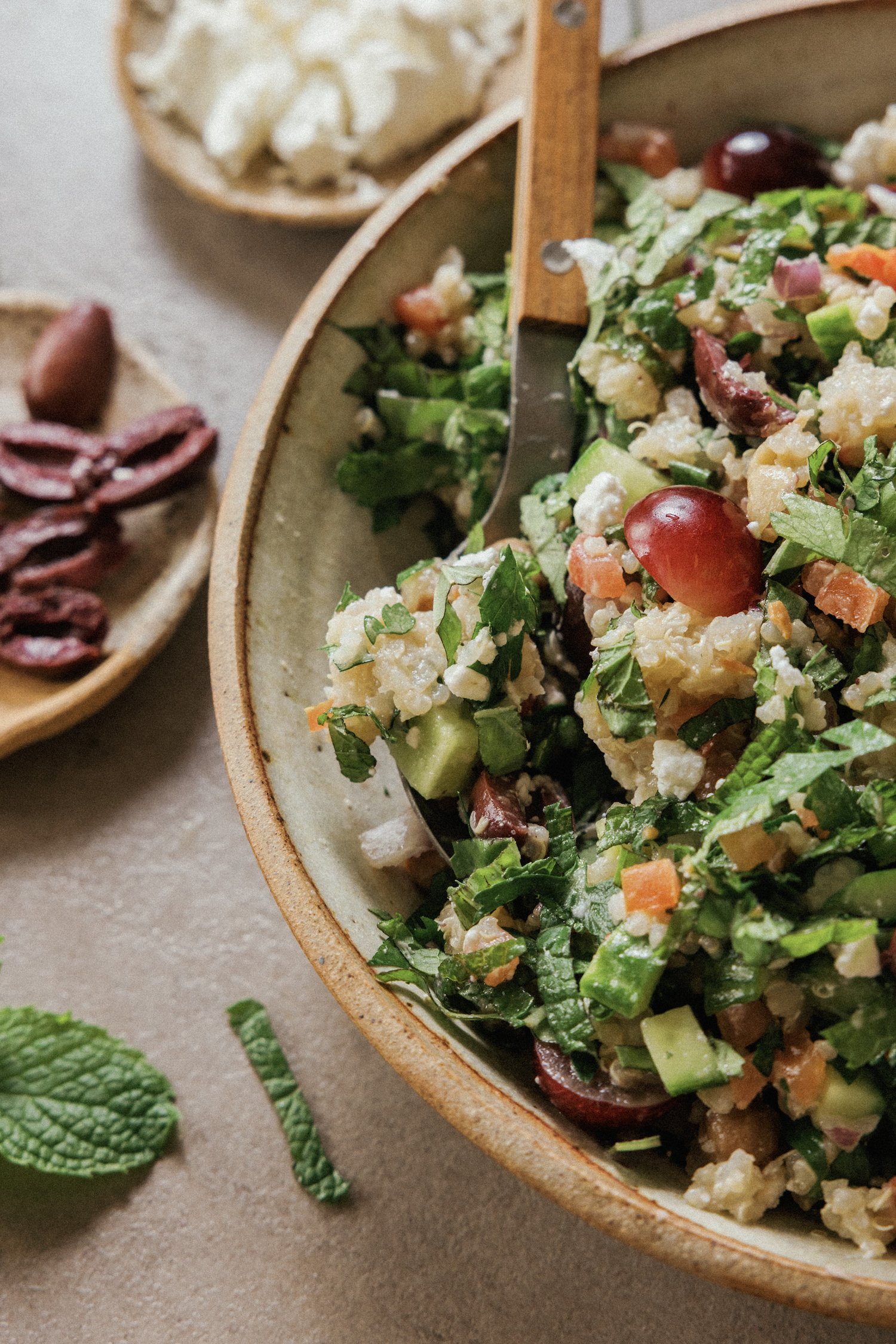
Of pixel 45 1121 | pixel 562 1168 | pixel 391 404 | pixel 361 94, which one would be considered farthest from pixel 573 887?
pixel 361 94

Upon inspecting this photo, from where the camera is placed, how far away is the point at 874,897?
6.05 feet

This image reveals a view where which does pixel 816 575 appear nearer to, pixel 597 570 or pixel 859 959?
pixel 597 570

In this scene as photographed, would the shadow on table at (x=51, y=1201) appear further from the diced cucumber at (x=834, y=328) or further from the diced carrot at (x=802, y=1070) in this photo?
the diced cucumber at (x=834, y=328)

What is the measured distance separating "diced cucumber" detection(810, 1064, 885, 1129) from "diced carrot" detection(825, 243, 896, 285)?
155cm

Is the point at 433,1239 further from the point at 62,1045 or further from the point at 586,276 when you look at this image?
the point at 586,276

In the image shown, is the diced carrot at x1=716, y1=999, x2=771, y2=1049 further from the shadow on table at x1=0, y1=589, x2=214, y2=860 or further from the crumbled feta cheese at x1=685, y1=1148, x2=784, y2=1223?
the shadow on table at x1=0, y1=589, x2=214, y2=860

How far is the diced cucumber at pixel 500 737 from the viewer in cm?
212

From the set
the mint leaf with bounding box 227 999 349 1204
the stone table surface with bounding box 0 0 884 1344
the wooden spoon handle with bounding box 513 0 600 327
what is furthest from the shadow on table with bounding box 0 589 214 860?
the wooden spoon handle with bounding box 513 0 600 327

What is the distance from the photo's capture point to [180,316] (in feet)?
11.9

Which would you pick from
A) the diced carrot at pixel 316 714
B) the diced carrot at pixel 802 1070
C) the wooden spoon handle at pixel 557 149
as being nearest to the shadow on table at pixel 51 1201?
the diced carrot at pixel 316 714

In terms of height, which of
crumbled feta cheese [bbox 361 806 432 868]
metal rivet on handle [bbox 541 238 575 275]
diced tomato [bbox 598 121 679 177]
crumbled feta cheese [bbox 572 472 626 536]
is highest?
diced tomato [bbox 598 121 679 177]

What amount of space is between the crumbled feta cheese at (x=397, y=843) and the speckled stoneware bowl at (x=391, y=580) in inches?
1.2

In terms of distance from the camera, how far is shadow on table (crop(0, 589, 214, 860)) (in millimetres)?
3043

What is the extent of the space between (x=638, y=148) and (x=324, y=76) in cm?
127
